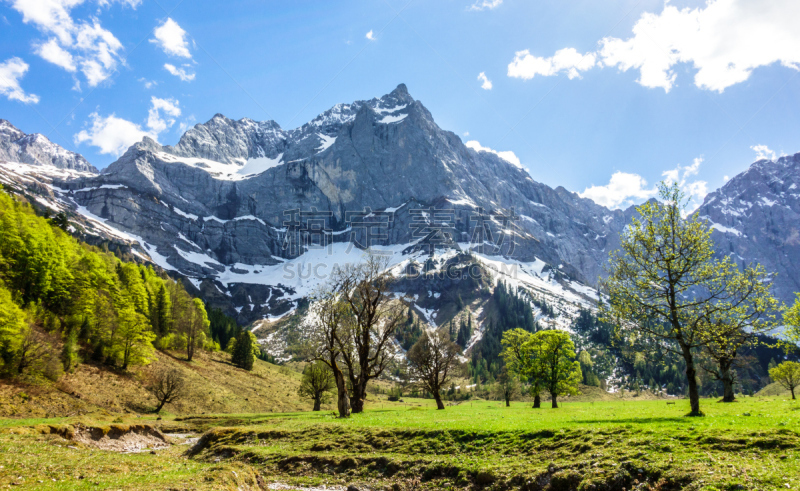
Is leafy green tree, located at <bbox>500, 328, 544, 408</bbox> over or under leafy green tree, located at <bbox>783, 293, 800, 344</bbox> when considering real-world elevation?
under

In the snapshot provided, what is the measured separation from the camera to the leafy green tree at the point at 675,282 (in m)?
22.4

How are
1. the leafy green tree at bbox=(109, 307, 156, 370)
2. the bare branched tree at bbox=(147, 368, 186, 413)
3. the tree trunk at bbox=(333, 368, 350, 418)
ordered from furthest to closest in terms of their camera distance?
the leafy green tree at bbox=(109, 307, 156, 370) < the bare branched tree at bbox=(147, 368, 186, 413) < the tree trunk at bbox=(333, 368, 350, 418)

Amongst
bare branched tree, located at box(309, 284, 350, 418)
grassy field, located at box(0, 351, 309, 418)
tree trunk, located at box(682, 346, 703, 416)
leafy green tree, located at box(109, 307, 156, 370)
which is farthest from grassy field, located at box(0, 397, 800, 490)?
leafy green tree, located at box(109, 307, 156, 370)

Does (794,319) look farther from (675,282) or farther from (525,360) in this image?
(525,360)

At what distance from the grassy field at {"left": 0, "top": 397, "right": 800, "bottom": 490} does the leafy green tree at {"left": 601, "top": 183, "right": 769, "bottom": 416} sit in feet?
22.0

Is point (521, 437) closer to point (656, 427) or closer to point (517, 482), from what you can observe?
point (517, 482)

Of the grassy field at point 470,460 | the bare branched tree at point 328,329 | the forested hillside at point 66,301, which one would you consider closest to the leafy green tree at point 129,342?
A: the forested hillside at point 66,301

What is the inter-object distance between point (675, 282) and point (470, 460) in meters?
17.2

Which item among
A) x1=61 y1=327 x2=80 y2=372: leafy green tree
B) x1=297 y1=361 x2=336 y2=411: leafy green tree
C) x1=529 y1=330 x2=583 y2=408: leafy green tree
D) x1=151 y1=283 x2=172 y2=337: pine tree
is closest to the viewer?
x1=61 y1=327 x2=80 y2=372: leafy green tree

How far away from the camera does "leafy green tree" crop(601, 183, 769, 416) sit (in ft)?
73.6

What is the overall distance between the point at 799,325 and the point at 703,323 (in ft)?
51.1

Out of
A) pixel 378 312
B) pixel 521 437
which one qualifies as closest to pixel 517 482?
pixel 521 437

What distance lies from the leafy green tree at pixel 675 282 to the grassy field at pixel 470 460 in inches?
264

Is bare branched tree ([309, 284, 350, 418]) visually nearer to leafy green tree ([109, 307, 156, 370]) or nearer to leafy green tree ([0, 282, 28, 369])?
leafy green tree ([0, 282, 28, 369])
